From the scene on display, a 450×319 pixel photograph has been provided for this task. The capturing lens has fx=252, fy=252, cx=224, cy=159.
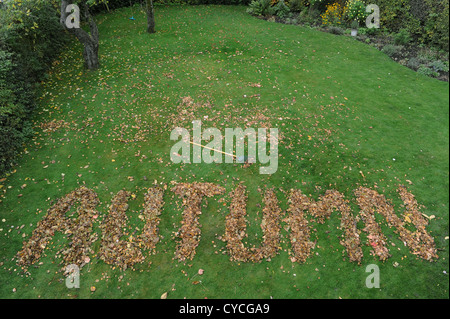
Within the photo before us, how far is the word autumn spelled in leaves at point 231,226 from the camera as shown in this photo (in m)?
6.27

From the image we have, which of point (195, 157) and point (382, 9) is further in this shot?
point (382, 9)

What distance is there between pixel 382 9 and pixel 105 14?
17.5m

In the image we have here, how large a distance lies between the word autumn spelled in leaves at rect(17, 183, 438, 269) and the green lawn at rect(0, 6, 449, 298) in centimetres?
20

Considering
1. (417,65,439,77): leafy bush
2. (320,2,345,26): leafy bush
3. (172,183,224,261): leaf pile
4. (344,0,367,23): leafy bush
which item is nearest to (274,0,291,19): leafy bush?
(320,2,345,26): leafy bush

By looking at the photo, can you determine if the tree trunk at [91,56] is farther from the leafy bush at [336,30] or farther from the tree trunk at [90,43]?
the leafy bush at [336,30]

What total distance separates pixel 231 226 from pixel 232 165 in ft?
7.14

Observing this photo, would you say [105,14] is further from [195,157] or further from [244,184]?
[244,184]

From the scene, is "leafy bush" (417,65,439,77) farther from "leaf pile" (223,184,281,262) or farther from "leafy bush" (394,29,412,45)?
"leaf pile" (223,184,281,262)

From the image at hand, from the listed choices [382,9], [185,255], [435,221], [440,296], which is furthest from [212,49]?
[440,296]

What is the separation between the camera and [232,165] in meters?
8.20

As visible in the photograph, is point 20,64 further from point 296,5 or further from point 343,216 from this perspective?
point 296,5

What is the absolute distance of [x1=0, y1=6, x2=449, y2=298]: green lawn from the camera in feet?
19.4

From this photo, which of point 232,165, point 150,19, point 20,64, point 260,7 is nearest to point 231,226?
point 232,165

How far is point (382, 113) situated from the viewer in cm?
1002
